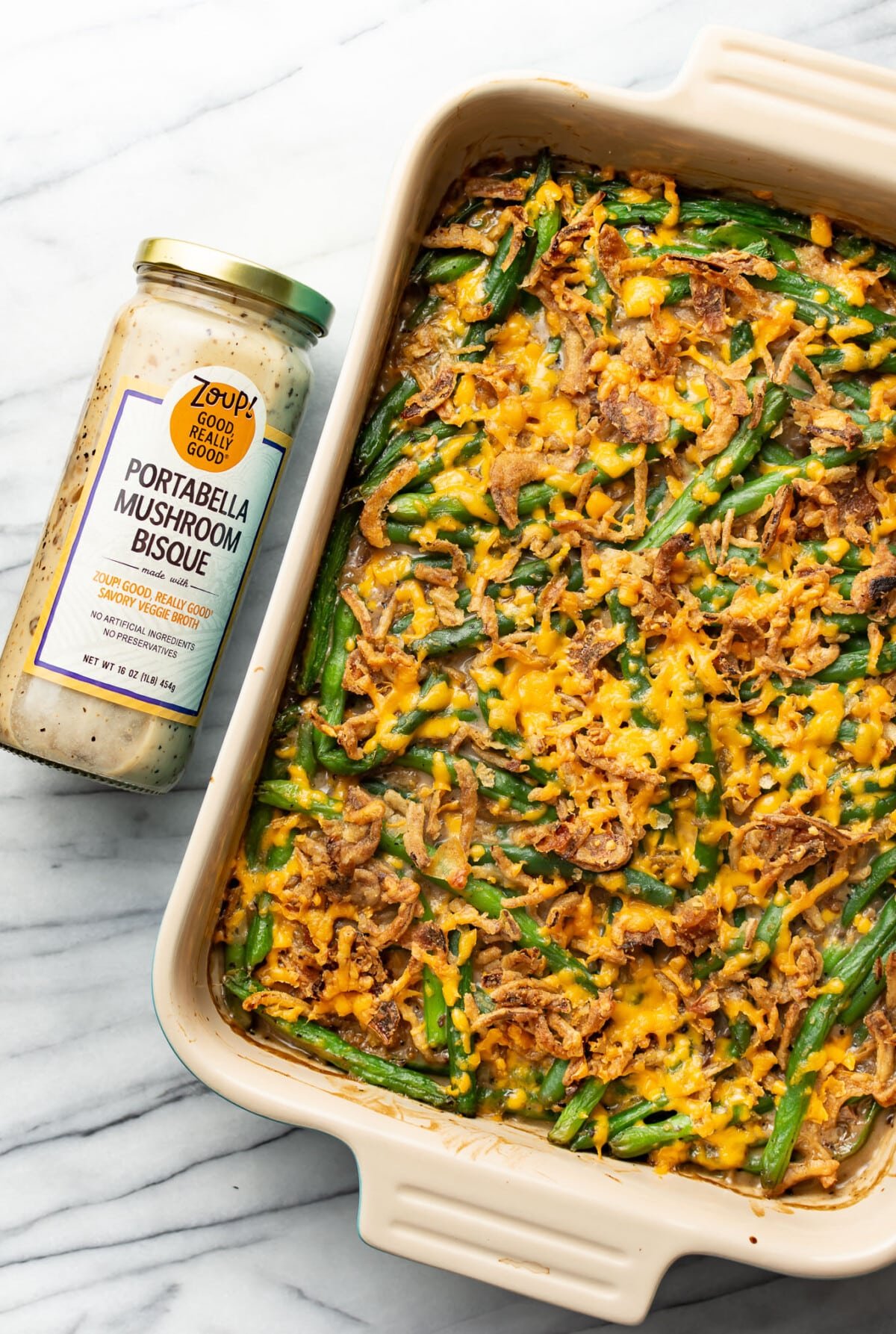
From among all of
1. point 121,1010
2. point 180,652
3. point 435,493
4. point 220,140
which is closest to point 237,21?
point 220,140

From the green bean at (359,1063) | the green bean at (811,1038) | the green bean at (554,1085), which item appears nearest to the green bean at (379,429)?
the green bean at (359,1063)

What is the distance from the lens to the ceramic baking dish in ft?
5.16

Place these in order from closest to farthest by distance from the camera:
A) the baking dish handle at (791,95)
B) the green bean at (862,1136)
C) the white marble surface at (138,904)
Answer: the baking dish handle at (791,95) → the green bean at (862,1136) → the white marble surface at (138,904)

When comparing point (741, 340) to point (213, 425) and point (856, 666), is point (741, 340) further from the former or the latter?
point (213, 425)

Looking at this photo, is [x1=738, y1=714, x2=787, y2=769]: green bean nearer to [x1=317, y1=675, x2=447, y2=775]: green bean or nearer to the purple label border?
[x1=317, y1=675, x2=447, y2=775]: green bean

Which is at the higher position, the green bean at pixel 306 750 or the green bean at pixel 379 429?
the green bean at pixel 379 429

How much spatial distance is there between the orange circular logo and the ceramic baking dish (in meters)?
0.15

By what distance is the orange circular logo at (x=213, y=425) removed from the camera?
1.66m

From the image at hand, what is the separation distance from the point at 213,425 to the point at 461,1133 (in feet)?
→ 3.81

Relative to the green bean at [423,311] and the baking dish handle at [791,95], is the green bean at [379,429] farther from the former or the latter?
the baking dish handle at [791,95]

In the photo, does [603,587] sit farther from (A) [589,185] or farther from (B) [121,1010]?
(B) [121,1010]

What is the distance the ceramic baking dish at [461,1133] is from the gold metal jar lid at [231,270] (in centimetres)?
14

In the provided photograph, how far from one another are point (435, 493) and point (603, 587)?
1.00 ft

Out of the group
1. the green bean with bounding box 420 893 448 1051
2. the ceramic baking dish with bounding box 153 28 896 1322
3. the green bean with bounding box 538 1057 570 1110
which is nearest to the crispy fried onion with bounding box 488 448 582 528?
the ceramic baking dish with bounding box 153 28 896 1322
